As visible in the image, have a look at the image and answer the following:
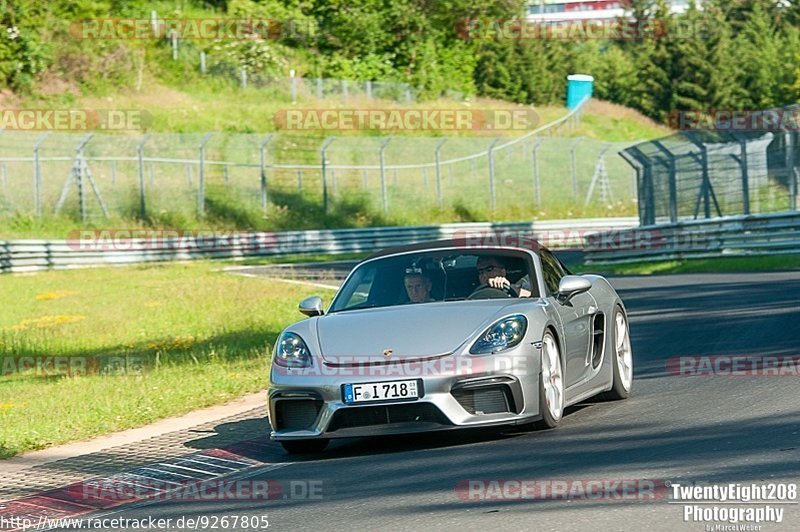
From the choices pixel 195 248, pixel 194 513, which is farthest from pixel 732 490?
pixel 195 248

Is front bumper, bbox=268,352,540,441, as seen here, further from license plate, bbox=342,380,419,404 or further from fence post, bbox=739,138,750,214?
fence post, bbox=739,138,750,214

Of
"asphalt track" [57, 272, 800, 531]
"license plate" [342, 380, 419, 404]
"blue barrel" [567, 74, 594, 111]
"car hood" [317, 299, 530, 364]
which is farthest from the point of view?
"blue barrel" [567, 74, 594, 111]

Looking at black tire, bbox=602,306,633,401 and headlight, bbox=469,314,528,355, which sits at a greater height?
headlight, bbox=469,314,528,355

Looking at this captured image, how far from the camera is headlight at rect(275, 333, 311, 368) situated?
8.86m

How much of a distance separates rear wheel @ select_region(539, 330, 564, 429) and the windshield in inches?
23.4

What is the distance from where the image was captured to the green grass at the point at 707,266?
25.8m

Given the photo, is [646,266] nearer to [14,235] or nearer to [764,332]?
→ [764,332]

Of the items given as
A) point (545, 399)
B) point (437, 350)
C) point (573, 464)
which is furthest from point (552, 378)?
point (573, 464)

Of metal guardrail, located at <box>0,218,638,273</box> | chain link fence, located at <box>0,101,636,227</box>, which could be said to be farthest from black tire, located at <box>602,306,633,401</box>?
chain link fence, located at <box>0,101,636,227</box>

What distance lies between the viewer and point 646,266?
2880cm

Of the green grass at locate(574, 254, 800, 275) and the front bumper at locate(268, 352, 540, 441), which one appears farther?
the green grass at locate(574, 254, 800, 275)

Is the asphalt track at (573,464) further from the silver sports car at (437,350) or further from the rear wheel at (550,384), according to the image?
the silver sports car at (437,350)

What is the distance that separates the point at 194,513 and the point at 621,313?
15.6 ft

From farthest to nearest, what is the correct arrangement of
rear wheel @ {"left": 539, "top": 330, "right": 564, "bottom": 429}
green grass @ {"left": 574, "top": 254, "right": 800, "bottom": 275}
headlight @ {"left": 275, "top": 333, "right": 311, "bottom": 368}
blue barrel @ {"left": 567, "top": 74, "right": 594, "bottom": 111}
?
blue barrel @ {"left": 567, "top": 74, "right": 594, "bottom": 111} → green grass @ {"left": 574, "top": 254, "right": 800, "bottom": 275} → headlight @ {"left": 275, "top": 333, "right": 311, "bottom": 368} → rear wheel @ {"left": 539, "top": 330, "right": 564, "bottom": 429}
